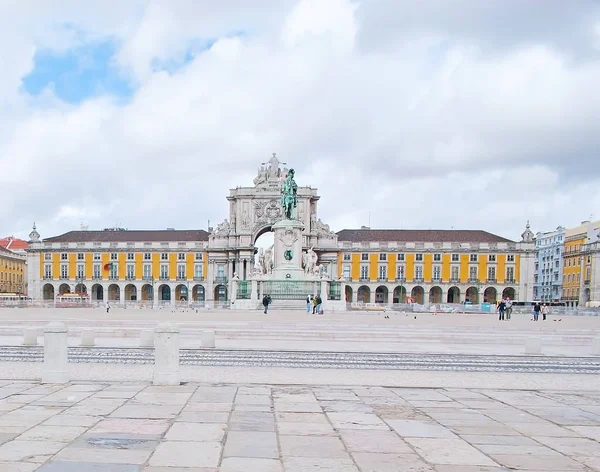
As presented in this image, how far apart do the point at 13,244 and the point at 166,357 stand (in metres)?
122

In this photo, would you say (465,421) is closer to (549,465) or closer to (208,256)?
(549,465)

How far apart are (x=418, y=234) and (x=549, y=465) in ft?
300

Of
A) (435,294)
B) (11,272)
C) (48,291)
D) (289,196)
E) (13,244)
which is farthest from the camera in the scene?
(13,244)

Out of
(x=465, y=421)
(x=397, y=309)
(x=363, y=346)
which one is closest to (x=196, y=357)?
(x=363, y=346)

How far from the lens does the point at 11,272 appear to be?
101062 millimetres

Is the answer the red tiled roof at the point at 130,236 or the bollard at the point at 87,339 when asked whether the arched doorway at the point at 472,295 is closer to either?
the red tiled roof at the point at 130,236

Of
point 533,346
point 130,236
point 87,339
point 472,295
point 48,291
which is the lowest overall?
point 472,295

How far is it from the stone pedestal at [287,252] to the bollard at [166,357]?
30813mm

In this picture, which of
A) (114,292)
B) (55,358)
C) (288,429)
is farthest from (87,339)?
(114,292)

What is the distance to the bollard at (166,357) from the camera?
9391mm

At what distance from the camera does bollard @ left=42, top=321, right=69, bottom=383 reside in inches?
373

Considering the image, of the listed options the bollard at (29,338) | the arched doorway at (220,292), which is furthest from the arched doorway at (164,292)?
the bollard at (29,338)

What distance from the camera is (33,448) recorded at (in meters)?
5.48

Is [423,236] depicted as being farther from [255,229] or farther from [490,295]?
[255,229]
